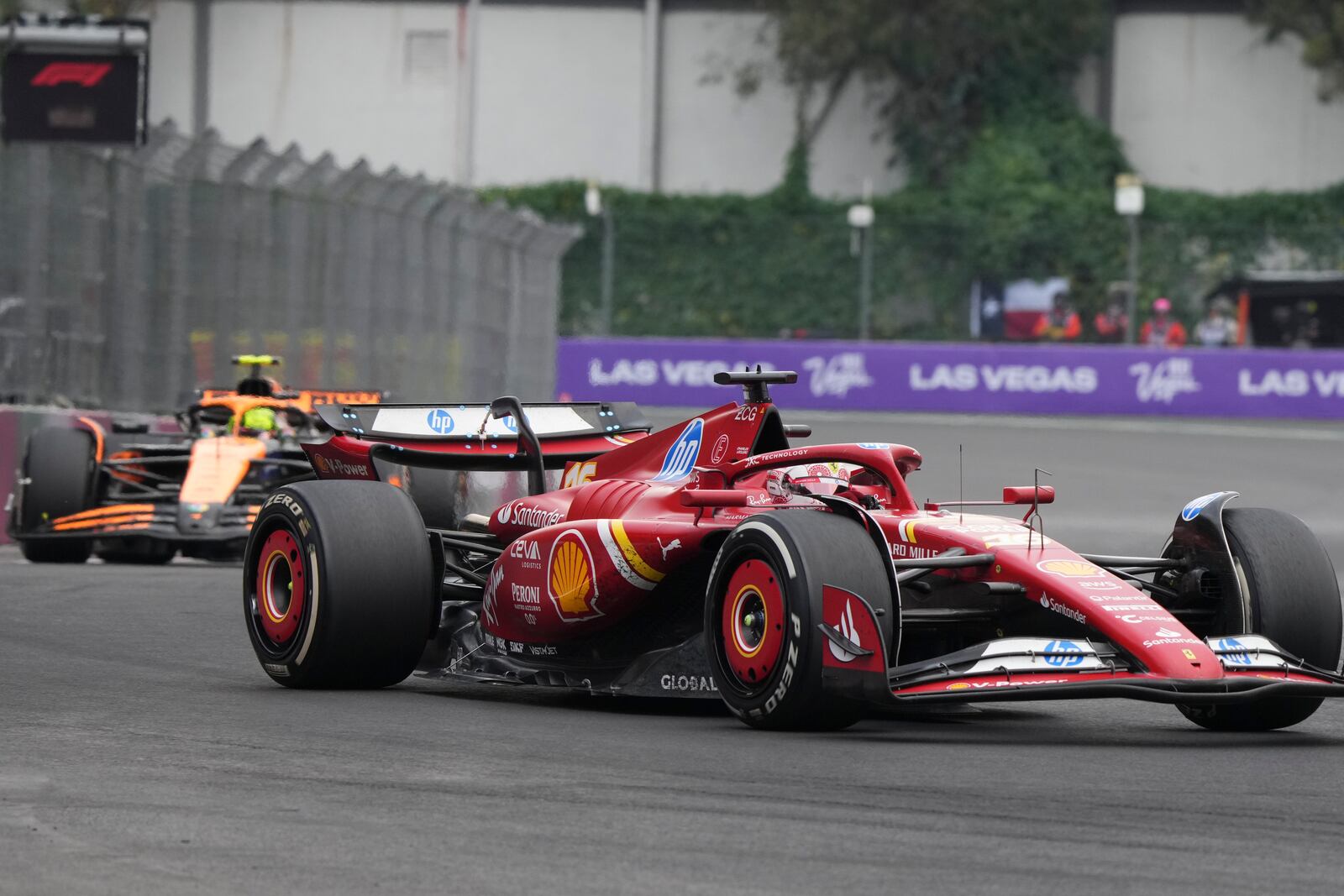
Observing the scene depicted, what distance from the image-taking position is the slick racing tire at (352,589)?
313 inches

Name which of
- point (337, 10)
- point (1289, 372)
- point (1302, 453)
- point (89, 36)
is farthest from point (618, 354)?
point (89, 36)

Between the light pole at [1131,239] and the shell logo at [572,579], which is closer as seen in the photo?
the shell logo at [572,579]

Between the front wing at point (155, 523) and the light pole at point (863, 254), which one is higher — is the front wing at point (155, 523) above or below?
below

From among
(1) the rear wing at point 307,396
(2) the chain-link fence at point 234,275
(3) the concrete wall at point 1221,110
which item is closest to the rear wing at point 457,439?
(1) the rear wing at point 307,396

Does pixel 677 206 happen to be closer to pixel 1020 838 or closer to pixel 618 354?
pixel 618 354

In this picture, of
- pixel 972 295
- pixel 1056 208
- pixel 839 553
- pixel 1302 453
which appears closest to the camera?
pixel 839 553

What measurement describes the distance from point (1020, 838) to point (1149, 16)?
149 feet

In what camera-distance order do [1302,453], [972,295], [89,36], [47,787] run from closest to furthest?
[47,787] → [89,36] → [1302,453] → [972,295]

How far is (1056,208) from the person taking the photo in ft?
150

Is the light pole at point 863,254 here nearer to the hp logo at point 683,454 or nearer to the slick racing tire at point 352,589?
the hp logo at point 683,454

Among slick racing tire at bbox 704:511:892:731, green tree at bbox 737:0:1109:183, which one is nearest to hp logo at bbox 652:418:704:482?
slick racing tire at bbox 704:511:892:731

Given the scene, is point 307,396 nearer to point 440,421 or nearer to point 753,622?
point 440,421

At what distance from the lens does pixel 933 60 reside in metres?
48.9

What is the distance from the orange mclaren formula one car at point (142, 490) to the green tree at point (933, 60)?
33975 millimetres
